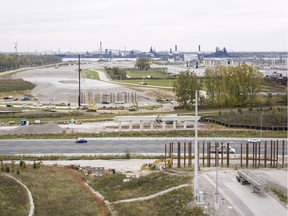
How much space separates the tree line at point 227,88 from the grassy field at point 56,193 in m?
33.3

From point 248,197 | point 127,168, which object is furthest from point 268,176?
point 127,168

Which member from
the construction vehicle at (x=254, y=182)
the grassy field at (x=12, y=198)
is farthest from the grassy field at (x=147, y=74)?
the grassy field at (x=12, y=198)

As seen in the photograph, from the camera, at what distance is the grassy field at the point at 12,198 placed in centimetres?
1958

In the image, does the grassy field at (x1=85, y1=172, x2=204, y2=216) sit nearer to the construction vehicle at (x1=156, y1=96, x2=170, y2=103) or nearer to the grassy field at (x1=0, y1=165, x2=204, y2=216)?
the grassy field at (x1=0, y1=165, x2=204, y2=216)

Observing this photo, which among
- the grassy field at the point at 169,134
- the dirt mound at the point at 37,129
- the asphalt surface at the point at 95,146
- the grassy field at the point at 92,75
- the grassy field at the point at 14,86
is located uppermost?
the grassy field at the point at 92,75

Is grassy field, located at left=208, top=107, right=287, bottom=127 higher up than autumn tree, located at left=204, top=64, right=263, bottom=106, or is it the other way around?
autumn tree, located at left=204, top=64, right=263, bottom=106

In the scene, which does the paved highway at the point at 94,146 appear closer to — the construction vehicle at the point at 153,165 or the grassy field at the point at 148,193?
the construction vehicle at the point at 153,165

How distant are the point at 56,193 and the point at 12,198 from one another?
9.18ft

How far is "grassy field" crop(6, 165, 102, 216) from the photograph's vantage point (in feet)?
67.9

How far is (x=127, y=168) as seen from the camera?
99.5ft

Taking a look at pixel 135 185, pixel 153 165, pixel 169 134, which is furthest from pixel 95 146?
pixel 135 185

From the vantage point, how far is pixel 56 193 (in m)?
23.3

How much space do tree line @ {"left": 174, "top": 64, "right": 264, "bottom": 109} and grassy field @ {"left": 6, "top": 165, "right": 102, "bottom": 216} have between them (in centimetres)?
3331

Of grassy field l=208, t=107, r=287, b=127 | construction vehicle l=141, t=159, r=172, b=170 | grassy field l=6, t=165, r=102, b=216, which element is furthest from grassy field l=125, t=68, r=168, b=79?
grassy field l=6, t=165, r=102, b=216
